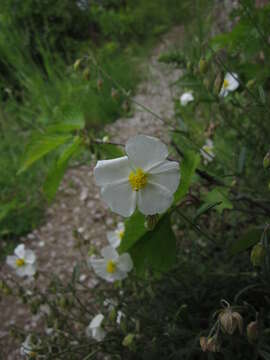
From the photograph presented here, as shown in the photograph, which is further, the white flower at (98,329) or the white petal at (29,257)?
the white petal at (29,257)

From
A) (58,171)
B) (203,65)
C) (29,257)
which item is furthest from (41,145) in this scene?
(29,257)

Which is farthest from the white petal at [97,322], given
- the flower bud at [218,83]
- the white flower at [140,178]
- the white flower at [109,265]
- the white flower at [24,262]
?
the flower bud at [218,83]

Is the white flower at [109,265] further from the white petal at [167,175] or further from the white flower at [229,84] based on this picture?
the white flower at [229,84]

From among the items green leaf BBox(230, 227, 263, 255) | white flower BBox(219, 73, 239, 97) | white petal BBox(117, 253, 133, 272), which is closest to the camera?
green leaf BBox(230, 227, 263, 255)

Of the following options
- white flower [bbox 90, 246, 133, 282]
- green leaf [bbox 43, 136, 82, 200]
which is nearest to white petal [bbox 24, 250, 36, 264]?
white flower [bbox 90, 246, 133, 282]

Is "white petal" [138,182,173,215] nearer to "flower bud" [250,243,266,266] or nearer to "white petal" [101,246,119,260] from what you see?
"flower bud" [250,243,266,266]


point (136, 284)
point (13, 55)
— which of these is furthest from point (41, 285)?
point (13, 55)
